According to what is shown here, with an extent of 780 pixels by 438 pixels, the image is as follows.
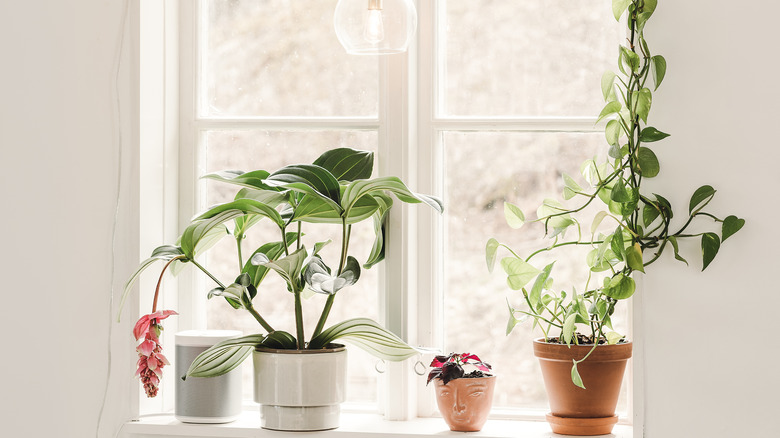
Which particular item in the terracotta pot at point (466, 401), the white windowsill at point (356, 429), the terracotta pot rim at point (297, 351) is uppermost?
the terracotta pot rim at point (297, 351)

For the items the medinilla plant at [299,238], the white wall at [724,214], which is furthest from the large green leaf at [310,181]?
the white wall at [724,214]

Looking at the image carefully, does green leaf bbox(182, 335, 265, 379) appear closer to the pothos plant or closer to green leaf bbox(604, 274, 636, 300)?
the pothos plant

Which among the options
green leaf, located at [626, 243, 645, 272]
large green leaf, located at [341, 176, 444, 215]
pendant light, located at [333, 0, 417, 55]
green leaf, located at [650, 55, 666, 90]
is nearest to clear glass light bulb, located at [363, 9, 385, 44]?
pendant light, located at [333, 0, 417, 55]

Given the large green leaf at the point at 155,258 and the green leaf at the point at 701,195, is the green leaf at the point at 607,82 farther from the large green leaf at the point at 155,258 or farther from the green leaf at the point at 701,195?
the large green leaf at the point at 155,258

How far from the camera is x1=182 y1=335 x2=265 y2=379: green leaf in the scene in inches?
68.4

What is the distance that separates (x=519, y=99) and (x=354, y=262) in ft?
1.83

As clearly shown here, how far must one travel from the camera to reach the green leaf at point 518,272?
177 centimetres

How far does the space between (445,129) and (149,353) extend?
85 centimetres

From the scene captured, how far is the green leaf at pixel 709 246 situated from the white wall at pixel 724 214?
0.04 metres

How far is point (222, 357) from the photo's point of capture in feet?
5.83

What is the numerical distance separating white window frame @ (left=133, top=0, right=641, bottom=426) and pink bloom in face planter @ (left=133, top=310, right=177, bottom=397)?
194 mm

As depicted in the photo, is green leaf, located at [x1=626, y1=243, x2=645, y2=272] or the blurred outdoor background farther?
the blurred outdoor background
